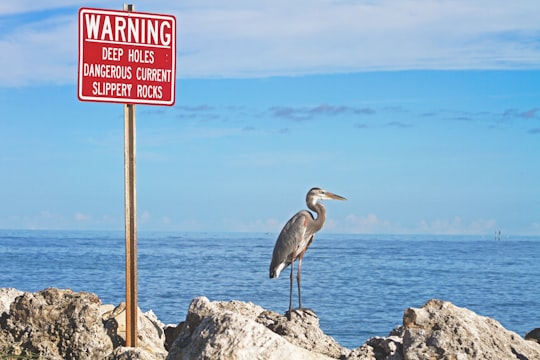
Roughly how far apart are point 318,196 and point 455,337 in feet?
11.1

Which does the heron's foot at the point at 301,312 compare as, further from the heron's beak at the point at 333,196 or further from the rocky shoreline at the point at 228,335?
the heron's beak at the point at 333,196

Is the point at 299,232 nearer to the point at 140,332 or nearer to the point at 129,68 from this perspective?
the point at 140,332

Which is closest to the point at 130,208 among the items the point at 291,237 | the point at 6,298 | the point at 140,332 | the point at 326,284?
the point at 140,332

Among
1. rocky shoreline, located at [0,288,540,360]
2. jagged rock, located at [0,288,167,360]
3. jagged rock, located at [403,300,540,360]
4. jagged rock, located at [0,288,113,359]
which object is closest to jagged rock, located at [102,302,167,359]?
rocky shoreline, located at [0,288,540,360]

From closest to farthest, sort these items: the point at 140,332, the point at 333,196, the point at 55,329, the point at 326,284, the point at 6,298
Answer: the point at 55,329 < the point at 140,332 < the point at 6,298 < the point at 333,196 < the point at 326,284

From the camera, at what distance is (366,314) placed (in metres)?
19.0

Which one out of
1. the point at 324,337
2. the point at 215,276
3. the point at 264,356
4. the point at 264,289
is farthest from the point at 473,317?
the point at 215,276

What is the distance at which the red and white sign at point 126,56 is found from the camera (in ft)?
25.5

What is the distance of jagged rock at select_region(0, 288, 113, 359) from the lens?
734 cm

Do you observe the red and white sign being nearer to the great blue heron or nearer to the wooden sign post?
the wooden sign post

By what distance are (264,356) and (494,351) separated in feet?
6.55

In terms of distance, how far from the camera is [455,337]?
6.48 metres

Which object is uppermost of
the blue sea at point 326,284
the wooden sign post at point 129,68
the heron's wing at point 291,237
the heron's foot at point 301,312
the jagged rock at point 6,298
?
the wooden sign post at point 129,68

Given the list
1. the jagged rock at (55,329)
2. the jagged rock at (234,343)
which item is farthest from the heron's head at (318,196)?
the jagged rock at (234,343)
